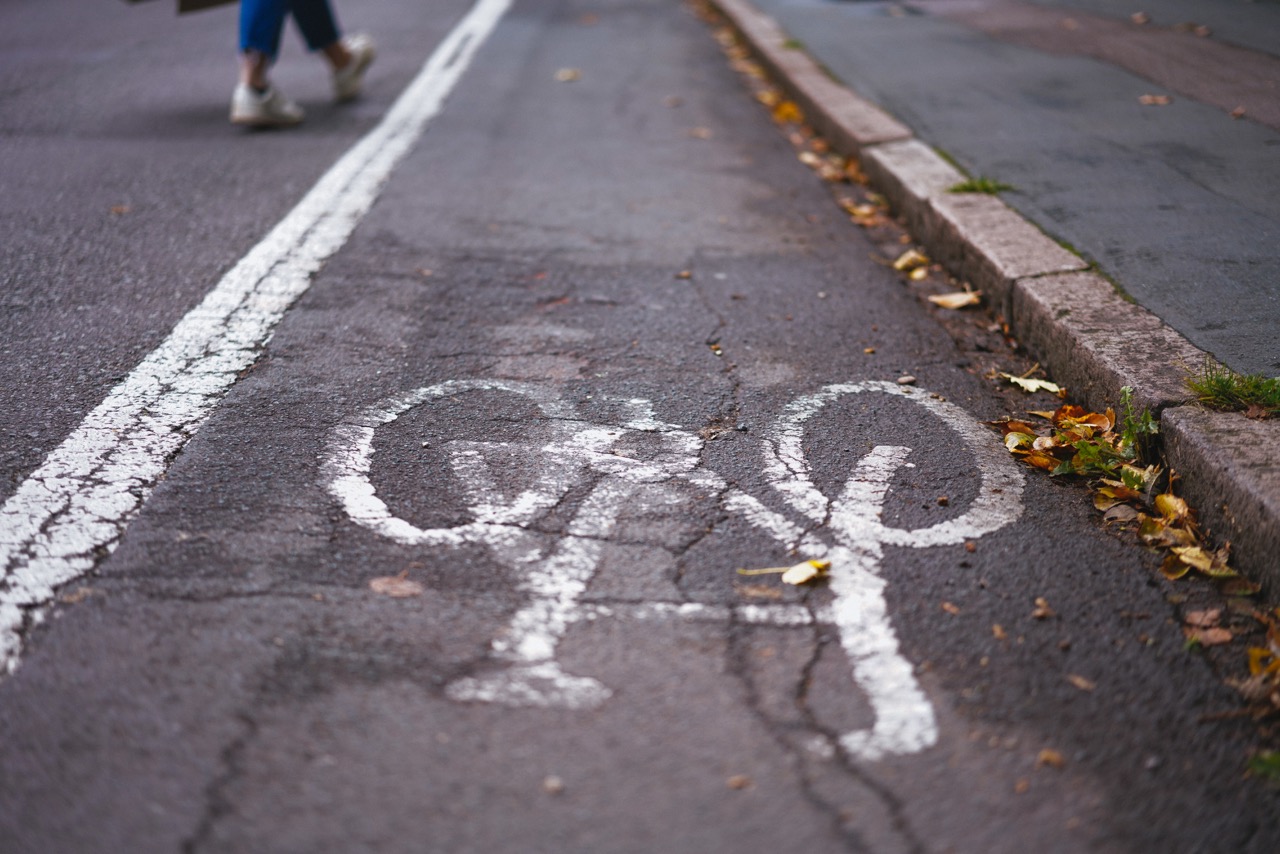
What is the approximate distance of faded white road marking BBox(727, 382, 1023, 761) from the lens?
5.98 feet

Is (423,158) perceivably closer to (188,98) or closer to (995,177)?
(188,98)

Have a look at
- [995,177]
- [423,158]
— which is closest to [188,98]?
[423,158]

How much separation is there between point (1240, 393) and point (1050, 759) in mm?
1329

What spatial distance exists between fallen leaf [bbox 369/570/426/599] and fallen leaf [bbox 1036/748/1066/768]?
1.14 meters

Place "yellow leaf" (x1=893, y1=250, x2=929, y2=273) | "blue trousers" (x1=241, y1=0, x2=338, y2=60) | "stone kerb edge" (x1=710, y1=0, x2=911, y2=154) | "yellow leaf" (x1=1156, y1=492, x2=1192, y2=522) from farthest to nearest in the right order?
"blue trousers" (x1=241, y1=0, x2=338, y2=60) → "stone kerb edge" (x1=710, y1=0, x2=911, y2=154) → "yellow leaf" (x1=893, y1=250, x2=929, y2=273) → "yellow leaf" (x1=1156, y1=492, x2=1192, y2=522)

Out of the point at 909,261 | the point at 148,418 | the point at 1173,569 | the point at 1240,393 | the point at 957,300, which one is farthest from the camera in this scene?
the point at 909,261

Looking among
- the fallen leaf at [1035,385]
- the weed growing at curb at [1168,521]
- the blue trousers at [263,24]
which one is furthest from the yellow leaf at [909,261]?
the blue trousers at [263,24]

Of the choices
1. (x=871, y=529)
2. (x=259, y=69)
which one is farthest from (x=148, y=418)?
(x=259, y=69)

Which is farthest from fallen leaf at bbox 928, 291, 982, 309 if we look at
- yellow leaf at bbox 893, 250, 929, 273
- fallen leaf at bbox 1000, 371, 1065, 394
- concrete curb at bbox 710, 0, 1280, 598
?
fallen leaf at bbox 1000, 371, 1065, 394

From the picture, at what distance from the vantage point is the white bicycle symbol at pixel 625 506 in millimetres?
1861

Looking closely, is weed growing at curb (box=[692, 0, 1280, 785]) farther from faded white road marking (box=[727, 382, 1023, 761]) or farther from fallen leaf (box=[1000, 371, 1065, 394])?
faded white road marking (box=[727, 382, 1023, 761])

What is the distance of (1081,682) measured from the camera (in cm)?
191

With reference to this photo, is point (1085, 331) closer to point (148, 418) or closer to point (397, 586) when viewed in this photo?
point (397, 586)

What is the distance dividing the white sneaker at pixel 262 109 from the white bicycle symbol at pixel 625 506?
3497mm
